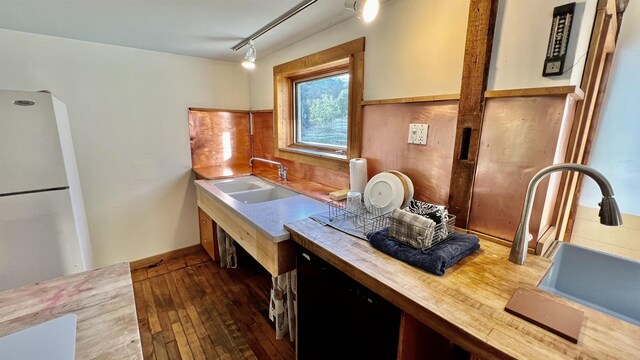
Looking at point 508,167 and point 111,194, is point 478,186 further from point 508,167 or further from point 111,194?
point 111,194

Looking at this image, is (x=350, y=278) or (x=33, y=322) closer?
(x=33, y=322)

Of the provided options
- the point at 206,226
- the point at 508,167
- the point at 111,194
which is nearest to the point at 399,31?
the point at 508,167

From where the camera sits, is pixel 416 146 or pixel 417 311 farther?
pixel 416 146

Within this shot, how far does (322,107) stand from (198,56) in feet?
4.83

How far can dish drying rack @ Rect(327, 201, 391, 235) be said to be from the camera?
1.32 m

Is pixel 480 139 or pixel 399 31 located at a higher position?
pixel 399 31

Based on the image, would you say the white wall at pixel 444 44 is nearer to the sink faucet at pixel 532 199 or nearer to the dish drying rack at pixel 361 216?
the sink faucet at pixel 532 199

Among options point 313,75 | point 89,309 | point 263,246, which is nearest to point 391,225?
point 263,246

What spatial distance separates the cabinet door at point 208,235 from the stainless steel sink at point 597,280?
2.53 m

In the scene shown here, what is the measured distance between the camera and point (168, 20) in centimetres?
172

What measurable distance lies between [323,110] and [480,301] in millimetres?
1790

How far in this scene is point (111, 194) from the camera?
7.96ft

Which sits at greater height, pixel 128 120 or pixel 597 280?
pixel 128 120

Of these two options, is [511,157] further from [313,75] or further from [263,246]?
[313,75]
